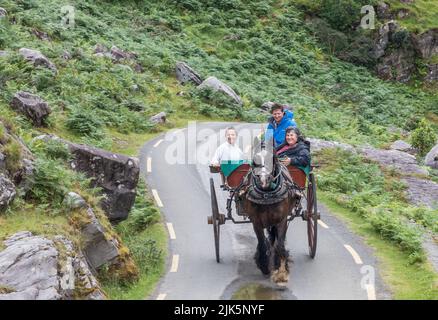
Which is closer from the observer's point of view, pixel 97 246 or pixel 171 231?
pixel 97 246

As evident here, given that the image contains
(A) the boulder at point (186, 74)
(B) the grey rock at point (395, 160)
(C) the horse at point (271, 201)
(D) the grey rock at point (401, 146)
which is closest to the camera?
(C) the horse at point (271, 201)

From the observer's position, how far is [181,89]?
38.2 m

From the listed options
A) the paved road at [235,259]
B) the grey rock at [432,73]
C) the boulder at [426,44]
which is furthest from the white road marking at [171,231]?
the boulder at [426,44]

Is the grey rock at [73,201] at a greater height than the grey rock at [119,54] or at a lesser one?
lesser

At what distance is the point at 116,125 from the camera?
91.4 feet

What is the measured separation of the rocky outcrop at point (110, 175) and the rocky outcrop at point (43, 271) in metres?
4.70

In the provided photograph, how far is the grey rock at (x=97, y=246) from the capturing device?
1189 cm

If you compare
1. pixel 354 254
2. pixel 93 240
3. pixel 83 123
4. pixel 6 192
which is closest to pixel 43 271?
pixel 6 192

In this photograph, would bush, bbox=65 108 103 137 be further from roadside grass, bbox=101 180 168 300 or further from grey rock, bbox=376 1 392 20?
grey rock, bbox=376 1 392 20

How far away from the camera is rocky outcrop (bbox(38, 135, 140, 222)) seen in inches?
605

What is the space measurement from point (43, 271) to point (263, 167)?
4.05 m

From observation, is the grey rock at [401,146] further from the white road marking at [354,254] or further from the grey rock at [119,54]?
the white road marking at [354,254]

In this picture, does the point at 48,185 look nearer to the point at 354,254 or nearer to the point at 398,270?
the point at 354,254

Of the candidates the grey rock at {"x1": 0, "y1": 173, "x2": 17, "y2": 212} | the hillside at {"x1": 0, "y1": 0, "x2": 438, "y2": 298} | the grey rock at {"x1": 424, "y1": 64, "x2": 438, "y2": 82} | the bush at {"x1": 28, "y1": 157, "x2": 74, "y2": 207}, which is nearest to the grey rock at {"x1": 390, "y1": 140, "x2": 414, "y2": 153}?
the hillside at {"x1": 0, "y1": 0, "x2": 438, "y2": 298}
